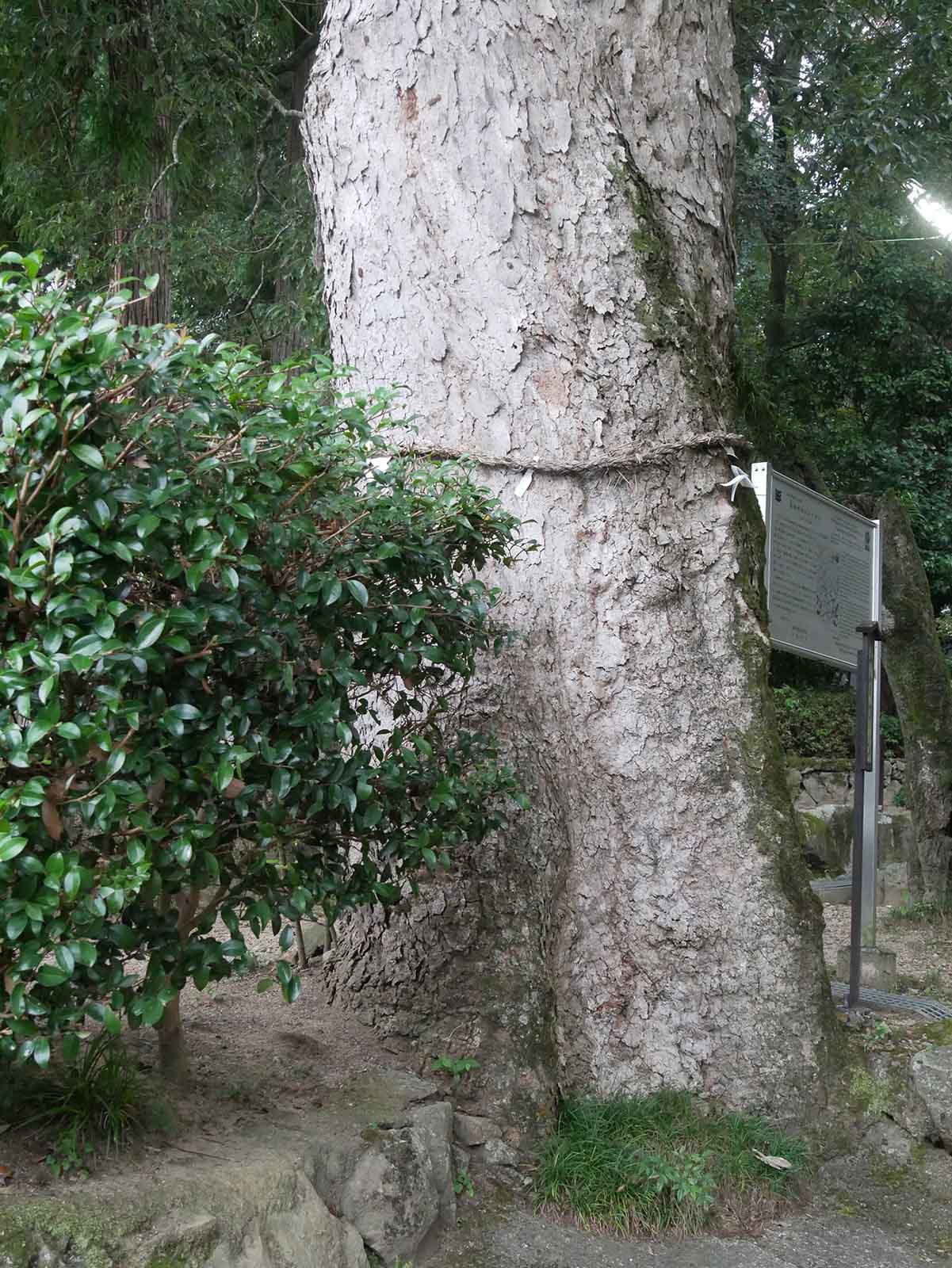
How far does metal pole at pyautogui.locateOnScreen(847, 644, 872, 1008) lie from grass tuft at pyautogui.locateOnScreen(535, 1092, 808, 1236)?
94 centimetres

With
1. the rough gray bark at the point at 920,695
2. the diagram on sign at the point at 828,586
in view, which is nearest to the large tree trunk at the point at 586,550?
the diagram on sign at the point at 828,586

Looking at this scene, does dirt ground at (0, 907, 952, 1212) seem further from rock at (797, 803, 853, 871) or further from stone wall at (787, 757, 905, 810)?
stone wall at (787, 757, 905, 810)

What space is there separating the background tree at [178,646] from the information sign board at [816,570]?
5.20ft

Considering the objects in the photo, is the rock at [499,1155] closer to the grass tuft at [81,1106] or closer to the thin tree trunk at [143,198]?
the grass tuft at [81,1106]

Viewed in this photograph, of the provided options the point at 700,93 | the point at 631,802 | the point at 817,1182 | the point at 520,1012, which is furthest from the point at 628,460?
the point at 817,1182

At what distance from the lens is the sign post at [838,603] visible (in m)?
4.44

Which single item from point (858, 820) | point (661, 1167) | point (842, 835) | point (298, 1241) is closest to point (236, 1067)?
point (298, 1241)

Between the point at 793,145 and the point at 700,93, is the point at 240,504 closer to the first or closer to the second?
the point at 700,93

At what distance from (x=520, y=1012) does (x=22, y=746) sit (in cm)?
200

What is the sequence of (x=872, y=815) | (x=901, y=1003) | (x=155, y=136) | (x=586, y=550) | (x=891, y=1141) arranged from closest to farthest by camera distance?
1. (x=891, y=1141)
2. (x=586, y=550)
3. (x=901, y=1003)
4. (x=872, y=815)
5. (x=155, y=136)

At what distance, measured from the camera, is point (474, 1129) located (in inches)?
142

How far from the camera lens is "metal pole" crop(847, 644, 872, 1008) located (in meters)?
4.58

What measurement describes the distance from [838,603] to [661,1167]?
7.81 ft

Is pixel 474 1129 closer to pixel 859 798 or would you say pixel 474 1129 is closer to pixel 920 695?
pixel 859 798
